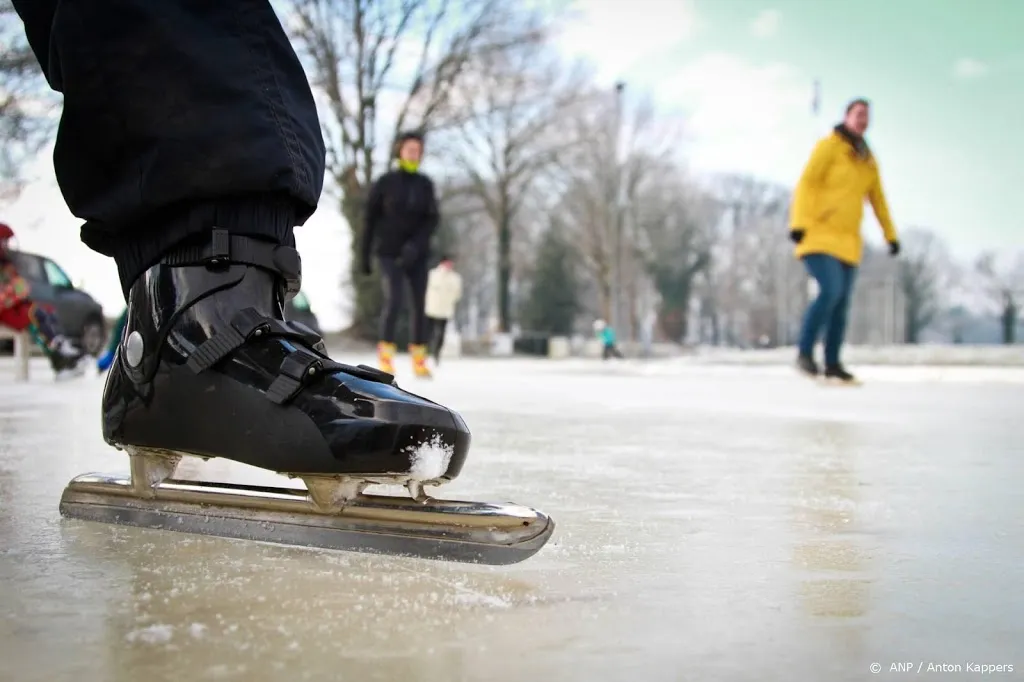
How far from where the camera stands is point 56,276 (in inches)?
391

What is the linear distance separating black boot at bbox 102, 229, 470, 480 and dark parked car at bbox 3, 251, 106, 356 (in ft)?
30.1

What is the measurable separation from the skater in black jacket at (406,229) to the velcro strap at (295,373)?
510 centimetres

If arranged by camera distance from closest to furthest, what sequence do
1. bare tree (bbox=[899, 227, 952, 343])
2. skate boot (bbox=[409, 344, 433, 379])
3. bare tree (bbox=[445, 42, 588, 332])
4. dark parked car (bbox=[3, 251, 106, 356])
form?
skate boot (bbox=[409, 344, 433, 379]), dark parked car (bbox=[3, 251, 106, 356]), bare tree (bbox=[445, 42, 588, 332]), bare tree (bbox=[899, 227, 952, 343])

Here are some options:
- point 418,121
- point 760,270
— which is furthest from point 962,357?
point 760,270

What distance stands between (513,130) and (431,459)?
23.8m

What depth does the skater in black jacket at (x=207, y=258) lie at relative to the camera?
1.00 metres

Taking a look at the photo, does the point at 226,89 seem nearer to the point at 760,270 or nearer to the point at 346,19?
the point at 346,19

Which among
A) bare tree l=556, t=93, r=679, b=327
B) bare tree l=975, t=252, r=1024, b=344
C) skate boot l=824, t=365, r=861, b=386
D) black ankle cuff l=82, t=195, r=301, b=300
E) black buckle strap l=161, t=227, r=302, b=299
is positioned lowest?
skate boot l=824, t=365, r=861, b=386

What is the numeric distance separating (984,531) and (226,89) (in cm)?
114

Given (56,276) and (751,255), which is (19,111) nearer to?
(56,276)

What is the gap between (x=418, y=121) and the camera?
19.9m

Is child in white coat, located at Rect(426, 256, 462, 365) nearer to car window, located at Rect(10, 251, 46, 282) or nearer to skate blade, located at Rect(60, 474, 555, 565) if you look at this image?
car window, located at Rect(10, 251, 46, 282)

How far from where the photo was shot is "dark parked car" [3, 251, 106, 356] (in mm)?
9570

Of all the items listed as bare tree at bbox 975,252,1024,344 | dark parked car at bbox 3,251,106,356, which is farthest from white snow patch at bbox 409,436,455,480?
bare tree at bbox 975,252,1024,344
